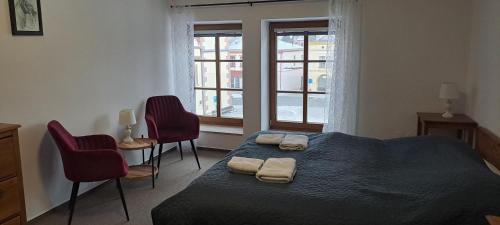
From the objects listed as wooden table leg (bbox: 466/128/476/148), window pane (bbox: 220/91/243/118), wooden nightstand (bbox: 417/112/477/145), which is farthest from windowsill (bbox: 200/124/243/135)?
wooden table leg (bbox: 466/128/476/148)

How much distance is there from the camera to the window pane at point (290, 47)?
4.88 metres

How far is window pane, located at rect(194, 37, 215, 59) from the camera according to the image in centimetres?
532

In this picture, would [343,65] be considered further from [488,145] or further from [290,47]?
[488,145]

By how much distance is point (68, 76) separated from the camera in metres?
3.56

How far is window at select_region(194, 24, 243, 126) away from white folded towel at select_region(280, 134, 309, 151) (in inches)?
81.4

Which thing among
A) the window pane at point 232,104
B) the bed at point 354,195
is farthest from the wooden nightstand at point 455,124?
the window pane at point 232,104

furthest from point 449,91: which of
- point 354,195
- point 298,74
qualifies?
point 354,195

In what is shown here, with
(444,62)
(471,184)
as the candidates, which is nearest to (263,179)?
(471,184)

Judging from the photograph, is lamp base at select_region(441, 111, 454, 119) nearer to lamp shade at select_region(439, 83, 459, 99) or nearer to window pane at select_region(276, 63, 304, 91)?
lamp shade at select_region(439, 83, 459, 99)

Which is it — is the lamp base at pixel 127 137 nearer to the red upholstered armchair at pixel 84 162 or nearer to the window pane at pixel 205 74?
the red upholstered armchair at pixel 84 162

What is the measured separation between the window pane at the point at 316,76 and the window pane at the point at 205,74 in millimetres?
1358

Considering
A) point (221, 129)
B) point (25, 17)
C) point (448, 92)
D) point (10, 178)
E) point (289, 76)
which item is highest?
point (25, 17)

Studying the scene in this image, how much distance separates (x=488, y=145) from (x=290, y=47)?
2.54 meters

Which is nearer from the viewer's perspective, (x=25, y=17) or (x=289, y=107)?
(x=25, y=17)
